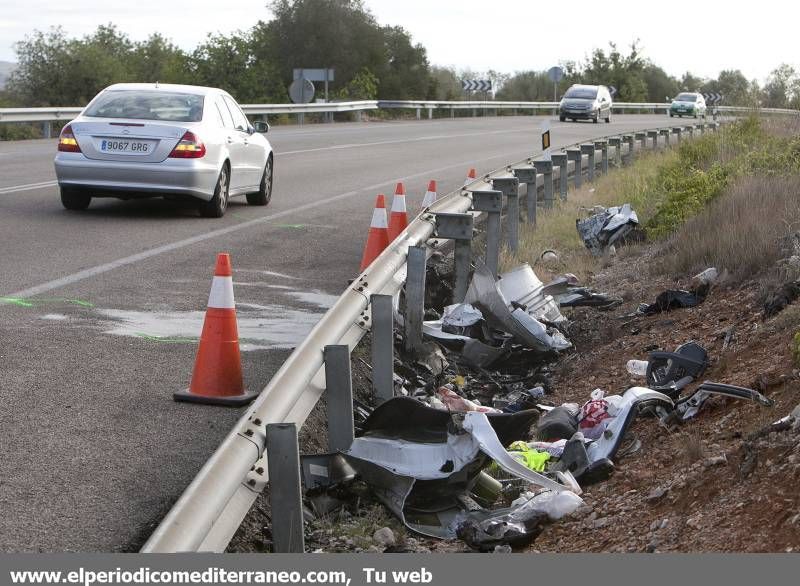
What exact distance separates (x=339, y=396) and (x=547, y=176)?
1073cm

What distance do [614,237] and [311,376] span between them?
8.32m

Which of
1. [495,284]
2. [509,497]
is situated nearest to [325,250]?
[495,284]

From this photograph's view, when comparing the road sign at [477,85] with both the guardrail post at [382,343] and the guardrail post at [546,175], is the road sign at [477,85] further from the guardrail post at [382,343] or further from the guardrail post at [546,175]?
the guardrail post at [382,343]

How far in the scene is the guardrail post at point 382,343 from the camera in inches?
264

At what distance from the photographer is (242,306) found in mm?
9648

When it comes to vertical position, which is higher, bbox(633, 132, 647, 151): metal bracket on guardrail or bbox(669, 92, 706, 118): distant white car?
bbox(633, 132, 647, 151): metal bracket on guardrail

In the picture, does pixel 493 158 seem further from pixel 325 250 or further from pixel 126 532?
pixel 126 532

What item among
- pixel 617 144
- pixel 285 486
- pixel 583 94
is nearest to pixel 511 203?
pixel 285 486

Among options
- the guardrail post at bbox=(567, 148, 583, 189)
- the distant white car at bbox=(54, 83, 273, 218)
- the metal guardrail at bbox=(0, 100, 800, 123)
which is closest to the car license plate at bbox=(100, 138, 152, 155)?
the distant white car at bbox=(54, 83, 273, 218)

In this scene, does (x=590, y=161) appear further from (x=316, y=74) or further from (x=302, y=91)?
(x=316, y=74)

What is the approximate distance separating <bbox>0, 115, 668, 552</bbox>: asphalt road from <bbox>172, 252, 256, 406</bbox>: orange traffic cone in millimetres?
110

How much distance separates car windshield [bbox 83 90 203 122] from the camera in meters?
15.1

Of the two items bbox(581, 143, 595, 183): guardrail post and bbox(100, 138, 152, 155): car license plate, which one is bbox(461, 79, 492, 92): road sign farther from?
bbox(100, 138, 152, 155): car license plate

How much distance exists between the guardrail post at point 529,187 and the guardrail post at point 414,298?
5784 mm
